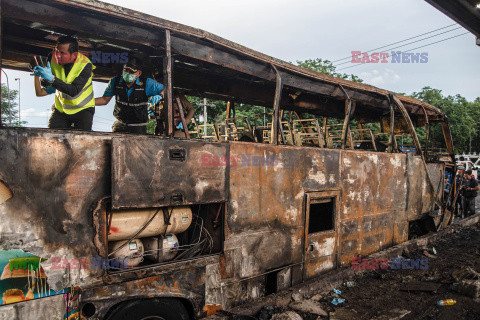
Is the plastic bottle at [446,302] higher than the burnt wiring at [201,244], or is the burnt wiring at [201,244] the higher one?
the burnt wiring at [201,244]

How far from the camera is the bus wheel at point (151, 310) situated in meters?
2.72

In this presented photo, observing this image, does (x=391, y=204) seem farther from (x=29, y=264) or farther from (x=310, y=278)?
(x=29, y=264)

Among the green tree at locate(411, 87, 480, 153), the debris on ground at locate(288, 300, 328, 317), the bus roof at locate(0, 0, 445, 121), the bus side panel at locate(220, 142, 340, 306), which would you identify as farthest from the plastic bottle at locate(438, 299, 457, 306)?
the green tree at locate(411, 87, 480, 153)

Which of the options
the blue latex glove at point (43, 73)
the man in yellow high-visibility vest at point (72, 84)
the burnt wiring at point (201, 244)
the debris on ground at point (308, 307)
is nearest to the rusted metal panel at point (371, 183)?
the debris on ground at point (308, 307)

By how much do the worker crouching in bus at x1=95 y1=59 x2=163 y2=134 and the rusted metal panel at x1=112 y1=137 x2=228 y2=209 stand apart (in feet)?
3.13

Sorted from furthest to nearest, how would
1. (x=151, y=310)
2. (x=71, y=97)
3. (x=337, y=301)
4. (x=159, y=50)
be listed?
(x=337, y=301) < (x=159, y=50) < (x=71, y=97) < (x=151, y=310)

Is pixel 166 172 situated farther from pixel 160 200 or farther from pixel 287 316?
pixel 287 316

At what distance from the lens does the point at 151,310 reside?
9.43ft

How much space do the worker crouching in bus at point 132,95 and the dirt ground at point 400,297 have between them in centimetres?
282

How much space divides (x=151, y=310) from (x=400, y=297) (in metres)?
4.02

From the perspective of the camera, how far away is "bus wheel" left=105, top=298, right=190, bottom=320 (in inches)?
107

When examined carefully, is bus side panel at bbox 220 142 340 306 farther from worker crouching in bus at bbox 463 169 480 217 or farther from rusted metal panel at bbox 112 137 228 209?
worker crouching in bus at bbox 463 169 480 217

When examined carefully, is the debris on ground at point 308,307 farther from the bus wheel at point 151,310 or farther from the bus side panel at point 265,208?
the bus wheel at point 151,310

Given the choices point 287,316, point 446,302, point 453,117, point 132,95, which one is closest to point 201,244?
point 287,316
